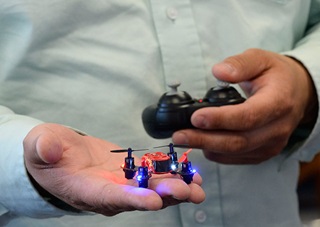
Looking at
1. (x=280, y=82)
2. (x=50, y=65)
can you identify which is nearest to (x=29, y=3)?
(x=50, y=65)

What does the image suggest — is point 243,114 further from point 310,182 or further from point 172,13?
point 310,182

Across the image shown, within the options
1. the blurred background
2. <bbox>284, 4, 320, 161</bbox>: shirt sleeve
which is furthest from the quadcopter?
the blurred background

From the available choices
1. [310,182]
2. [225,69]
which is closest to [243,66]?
[225,69]

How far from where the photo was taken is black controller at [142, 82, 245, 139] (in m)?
0.53

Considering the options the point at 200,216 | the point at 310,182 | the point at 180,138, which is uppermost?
the point at 180,138

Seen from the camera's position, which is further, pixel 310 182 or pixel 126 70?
pixel 310 182

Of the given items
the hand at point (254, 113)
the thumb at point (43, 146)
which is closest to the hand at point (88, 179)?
the thumb at point (43, 146)

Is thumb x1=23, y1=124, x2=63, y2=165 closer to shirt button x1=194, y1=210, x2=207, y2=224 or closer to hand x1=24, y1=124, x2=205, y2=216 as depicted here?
hand x1=24, y1=124, x2=205, y2=216

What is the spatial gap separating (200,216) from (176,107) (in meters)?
0.15

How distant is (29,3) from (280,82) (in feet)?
0.91

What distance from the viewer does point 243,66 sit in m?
0.56

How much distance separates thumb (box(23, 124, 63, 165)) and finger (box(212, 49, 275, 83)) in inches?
8.2

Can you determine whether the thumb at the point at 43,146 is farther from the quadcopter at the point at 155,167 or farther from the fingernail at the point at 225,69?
the fingernail at the point at 225,69

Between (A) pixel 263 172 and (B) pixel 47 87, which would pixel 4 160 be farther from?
(A) pixel 263 172
